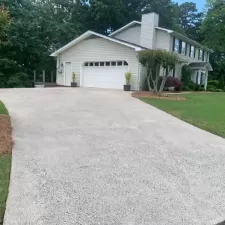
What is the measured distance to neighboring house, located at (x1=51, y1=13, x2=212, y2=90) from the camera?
1981 cm

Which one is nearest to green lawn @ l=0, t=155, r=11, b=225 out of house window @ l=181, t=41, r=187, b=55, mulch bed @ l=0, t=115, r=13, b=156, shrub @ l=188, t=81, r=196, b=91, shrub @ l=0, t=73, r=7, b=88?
mulch bed @ l=0, t=115, r=13, b=156

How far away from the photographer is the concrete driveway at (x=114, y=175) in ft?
10.2

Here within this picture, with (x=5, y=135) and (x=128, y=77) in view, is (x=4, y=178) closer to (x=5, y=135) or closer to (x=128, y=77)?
(x=5, y=135)

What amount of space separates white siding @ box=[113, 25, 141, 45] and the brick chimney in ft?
3.54

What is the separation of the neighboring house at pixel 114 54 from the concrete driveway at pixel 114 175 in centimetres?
1280

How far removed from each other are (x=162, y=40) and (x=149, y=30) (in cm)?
138

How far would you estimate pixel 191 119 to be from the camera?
9.05 meters

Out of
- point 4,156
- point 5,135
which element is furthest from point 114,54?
point 4,156

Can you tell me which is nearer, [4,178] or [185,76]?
[4,178]

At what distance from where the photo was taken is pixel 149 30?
76.5 feet

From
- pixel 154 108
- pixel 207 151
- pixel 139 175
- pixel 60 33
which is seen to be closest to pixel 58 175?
pixel 139 175

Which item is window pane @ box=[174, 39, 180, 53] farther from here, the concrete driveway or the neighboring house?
the concrete driveway

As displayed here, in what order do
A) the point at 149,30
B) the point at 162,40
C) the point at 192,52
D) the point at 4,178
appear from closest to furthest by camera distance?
the point at 4,178
the point at 162,40
the point at 149,30
the point at 192,52

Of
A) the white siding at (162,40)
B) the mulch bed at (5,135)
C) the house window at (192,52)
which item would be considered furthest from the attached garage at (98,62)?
the mulch bed at (5,135)
